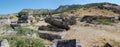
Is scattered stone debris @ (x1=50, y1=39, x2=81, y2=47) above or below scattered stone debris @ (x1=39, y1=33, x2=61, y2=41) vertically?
above

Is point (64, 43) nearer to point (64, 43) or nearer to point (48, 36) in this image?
point (64, 43)

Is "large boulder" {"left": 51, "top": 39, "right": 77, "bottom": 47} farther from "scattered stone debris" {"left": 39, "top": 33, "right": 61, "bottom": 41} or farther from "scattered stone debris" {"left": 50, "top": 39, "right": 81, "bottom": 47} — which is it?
"scattered stone debris" {"left": 39, "top": 33, "right": 61, "bottom": 41}

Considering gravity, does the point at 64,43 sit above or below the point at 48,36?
above

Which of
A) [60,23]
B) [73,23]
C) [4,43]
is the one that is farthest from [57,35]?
[73,23]

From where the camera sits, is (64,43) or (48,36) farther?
(48,36)

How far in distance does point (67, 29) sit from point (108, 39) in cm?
626

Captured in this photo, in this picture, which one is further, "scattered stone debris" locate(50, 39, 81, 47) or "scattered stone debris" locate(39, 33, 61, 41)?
"scattered stone debris" locate(39, 33, 61, 41)

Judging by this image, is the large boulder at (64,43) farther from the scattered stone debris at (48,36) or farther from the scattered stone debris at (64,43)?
the scattered stone debris at (48,36)

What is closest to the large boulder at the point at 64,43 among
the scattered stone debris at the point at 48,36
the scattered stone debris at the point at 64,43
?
the scattered stone debris at the point at 64,43

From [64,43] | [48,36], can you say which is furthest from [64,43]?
[48,36]

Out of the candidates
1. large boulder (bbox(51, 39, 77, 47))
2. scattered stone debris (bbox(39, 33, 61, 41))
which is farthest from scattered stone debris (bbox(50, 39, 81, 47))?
scattered stone debris (bbox(39, 33, 61, 41))

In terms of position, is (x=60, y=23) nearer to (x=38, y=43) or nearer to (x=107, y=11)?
(x=38, y=43)

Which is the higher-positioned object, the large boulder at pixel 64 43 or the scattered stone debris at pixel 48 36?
the large boulder at pixel 64 43

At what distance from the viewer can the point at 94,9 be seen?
80.9 m
